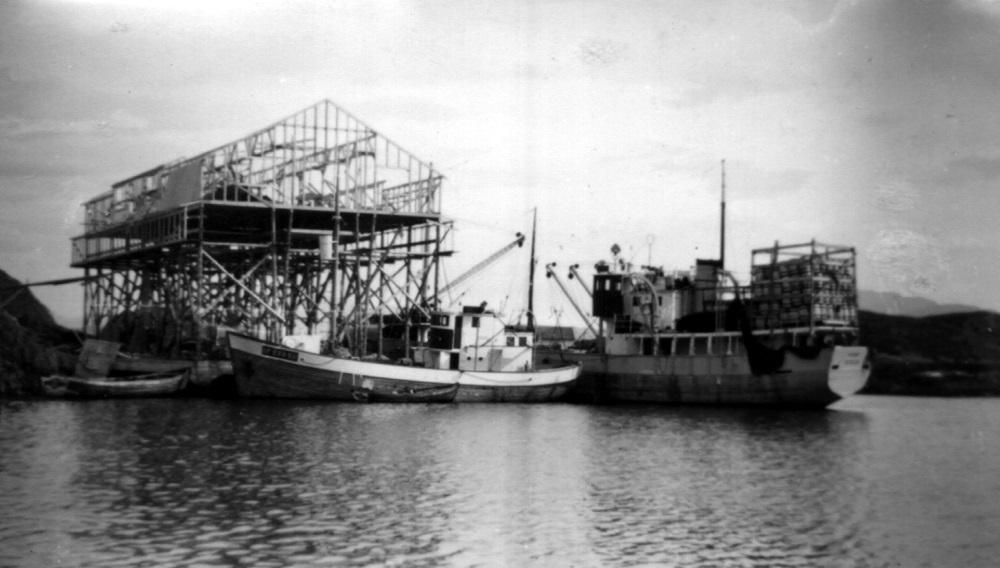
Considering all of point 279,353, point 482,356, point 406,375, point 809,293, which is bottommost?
point 406,375

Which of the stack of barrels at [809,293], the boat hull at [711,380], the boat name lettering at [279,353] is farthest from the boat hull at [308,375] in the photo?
the stack of barrels at [809,293]

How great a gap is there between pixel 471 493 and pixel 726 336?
1399 inches

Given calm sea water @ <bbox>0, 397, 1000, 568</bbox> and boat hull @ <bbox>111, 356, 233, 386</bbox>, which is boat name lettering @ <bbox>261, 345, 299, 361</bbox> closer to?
boat hull @ <bbox>111, 356, 233, 386</bbox>

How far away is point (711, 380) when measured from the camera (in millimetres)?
58688

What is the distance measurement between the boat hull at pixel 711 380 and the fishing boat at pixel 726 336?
55 mm

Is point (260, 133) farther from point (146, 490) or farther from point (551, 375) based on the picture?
point (146, 490)

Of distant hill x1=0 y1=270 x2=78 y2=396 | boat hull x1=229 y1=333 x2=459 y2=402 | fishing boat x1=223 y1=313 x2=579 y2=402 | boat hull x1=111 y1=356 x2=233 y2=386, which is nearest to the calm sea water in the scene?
boat hull x1=229 y1=333 x2=459 y2=402

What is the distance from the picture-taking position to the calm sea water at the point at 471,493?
2031 centimetres

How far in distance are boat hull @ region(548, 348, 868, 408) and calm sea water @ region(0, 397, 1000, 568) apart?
978cm

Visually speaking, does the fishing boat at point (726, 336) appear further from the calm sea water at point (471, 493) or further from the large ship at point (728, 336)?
the calm sea water at point (471, 493)

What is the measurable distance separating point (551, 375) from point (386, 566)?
136 ft

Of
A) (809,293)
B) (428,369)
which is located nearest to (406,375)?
(428,369)

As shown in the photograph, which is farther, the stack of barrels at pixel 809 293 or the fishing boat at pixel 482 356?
the fishing boat at pixel 482 356

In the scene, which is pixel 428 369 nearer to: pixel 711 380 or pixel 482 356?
pixel 482 356
